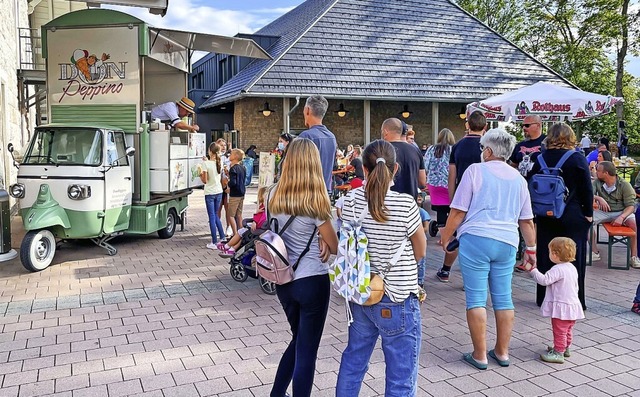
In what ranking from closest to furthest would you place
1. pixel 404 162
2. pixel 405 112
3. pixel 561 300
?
pixel 561 300, pixel 404 162, pixel 405 112

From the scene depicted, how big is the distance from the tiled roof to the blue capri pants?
1616 cm

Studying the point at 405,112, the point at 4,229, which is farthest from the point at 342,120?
the point at 4,229

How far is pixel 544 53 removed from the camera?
36531 mm

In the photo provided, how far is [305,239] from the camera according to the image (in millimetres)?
3045

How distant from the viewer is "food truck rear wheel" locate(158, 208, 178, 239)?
9.29 m

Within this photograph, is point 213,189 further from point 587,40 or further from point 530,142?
point 587,40

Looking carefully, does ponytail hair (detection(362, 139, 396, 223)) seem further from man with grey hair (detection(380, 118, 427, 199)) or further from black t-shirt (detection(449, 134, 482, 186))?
black t-shirt (detection(449, 134, 482, 186))

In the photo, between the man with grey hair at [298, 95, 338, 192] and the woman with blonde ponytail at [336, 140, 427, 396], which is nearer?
the woman with blonde ponytail at [336, 140, 427, 396]

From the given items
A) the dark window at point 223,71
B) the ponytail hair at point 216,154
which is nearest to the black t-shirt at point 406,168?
the ponytail hair at point 216,154

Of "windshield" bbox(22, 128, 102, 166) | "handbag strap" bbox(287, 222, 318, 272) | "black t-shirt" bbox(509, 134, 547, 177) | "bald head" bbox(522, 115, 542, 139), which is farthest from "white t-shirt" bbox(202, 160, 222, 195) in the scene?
"handbag strap" bbox(287, 222, 318, 272)

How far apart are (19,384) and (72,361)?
439 mm

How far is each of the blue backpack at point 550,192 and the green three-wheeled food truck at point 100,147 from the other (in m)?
5.49

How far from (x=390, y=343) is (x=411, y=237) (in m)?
0.58

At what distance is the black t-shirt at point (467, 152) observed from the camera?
5.60 m
